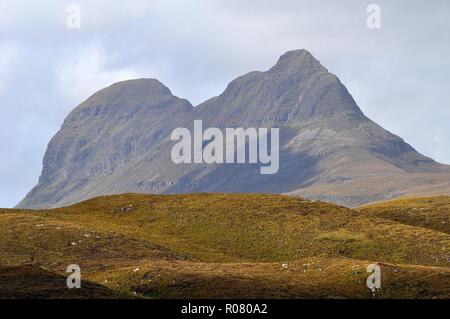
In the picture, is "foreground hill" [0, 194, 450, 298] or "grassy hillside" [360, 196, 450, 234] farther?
"grassy hillside" [360, 196, 450, 234]

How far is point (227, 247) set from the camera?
95.1 meters

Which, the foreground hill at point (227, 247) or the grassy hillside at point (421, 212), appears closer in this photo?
the foreground hill at point (227, 247)

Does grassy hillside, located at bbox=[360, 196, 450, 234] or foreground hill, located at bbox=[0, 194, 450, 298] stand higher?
grassy hillside, located at bbox=[360, 196, 450, 234]

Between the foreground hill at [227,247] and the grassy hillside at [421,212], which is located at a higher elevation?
the grassy hillside at [421,212]

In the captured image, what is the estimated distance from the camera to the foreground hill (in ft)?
234

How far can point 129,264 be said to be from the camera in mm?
80875

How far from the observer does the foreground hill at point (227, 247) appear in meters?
71.3

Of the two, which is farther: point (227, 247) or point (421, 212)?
point (421, 212)

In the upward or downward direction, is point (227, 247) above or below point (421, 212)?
below
